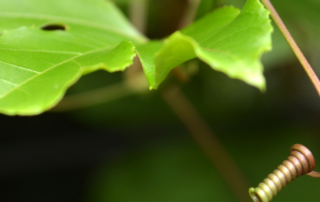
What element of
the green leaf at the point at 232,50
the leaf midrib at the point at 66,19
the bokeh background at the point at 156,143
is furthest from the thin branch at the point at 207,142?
the green leaf at the point at 232,50

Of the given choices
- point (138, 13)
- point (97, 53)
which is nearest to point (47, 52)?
point (97, 53)

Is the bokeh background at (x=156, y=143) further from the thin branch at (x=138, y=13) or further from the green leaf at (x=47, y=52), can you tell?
the green leaf at (x=47, y=52)

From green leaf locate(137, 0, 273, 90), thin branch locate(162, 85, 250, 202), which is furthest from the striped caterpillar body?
thin branch locate(162, 85, 250, 202)

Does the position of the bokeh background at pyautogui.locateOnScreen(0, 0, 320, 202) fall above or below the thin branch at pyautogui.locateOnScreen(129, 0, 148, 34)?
below

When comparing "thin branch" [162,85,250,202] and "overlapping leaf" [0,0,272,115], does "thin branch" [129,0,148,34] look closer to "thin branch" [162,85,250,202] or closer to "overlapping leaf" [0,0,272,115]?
"thin branch" [162,85,250,202]

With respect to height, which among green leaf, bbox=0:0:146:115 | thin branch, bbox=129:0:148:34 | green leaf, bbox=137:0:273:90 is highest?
thin branch, bbox=129:0:148:34

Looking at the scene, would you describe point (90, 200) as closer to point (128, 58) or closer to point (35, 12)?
point (35, 12)

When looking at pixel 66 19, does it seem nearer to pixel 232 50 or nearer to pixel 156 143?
pixel 232 50
